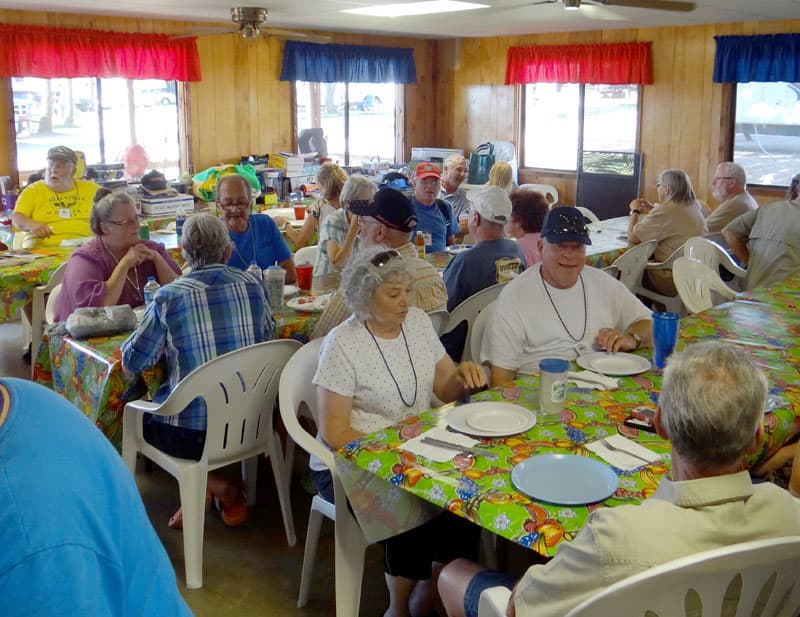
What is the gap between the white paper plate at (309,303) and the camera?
350 cm

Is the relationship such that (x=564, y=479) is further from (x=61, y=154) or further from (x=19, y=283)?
(x=61, y=154)

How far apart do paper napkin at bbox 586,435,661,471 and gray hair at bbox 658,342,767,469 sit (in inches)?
18.1

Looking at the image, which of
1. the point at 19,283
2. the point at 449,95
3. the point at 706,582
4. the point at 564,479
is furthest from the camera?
the point at 449,95

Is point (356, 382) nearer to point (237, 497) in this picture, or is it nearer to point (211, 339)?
point (211, 339)

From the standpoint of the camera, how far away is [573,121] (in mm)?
8562

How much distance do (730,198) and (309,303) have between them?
3.57m

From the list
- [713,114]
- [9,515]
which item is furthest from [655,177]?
[9,515]

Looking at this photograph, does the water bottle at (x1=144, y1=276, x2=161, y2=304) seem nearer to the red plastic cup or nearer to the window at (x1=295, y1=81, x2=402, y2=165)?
the red plastic cup

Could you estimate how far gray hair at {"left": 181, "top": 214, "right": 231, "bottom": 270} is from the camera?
2.88 metres

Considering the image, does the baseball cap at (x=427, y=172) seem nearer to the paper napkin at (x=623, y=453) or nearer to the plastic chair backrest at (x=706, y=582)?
the paper napkin at (x=623, y=453)

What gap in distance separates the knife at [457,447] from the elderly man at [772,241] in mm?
2965

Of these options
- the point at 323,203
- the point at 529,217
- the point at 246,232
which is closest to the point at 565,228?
the point at 529,217

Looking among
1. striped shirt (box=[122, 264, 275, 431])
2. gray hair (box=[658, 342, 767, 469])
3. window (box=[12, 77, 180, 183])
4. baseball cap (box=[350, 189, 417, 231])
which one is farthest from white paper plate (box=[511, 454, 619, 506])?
window (box=[12, 77, 180, 183])

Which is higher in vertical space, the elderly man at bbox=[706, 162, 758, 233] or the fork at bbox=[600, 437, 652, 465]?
the elderly man at bbox=[706, 162, 758, 233]
